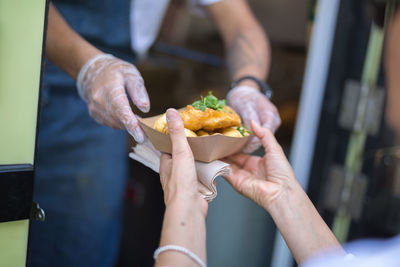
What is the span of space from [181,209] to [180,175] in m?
0.08

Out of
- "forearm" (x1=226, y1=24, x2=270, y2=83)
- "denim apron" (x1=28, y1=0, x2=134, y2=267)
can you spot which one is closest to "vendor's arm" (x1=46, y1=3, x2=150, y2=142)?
"denim apron" (x1=28, y1=0, x2=134, y2=267)

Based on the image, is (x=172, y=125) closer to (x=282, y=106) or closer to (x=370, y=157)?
(x=370, y=157)

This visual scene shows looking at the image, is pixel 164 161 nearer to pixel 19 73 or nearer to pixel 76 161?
pixel 19 73

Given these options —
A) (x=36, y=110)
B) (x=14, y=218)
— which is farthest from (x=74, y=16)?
(x=14, y=218)

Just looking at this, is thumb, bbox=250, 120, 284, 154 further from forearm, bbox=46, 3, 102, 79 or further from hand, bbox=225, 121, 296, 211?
forearm, bbox=46, 3, 102, 79

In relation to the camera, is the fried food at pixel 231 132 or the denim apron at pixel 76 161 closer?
the fried food at pixel 231 132

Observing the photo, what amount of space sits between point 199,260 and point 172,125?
11.7 inches

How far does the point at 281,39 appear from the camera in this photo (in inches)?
133

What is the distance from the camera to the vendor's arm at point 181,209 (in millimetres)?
707

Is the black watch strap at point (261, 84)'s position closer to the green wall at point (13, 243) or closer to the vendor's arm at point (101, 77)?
the vendor's arm at point (101, 77)

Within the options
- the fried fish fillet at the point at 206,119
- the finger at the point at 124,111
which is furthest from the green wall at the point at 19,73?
the fried fish fillet at the point at 206,119

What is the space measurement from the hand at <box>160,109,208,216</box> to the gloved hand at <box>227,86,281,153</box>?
0.44 m

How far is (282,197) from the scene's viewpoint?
1.01 meters

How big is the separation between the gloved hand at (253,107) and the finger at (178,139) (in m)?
0.44
